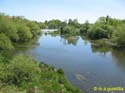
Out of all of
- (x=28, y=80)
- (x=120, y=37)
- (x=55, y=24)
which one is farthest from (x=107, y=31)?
(x=55, y=24)

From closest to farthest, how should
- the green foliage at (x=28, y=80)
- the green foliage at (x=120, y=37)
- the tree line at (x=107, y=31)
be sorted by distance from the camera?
1. the green foliage at (x=28, y=80)
2. the green foliage at (x=120, y=37)
3. the tree line at (x=107, y=31)

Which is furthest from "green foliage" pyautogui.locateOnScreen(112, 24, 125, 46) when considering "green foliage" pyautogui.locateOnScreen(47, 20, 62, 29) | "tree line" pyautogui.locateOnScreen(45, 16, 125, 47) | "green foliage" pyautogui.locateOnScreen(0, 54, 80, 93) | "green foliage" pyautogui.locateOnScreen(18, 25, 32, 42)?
"green foliage" pyautogui.locateOnScreen(47, 20, 62, 29)

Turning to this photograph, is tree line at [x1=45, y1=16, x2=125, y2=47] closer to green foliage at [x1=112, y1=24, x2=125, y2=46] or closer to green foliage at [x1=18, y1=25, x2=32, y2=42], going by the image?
green foliage at [x1=112, y1=24, x2=125, y2=46]

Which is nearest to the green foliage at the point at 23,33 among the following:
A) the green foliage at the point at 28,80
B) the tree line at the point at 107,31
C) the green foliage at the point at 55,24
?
the tree line at the point at 107,31

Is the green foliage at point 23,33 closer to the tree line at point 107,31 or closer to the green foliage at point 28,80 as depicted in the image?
the tree line at point 107,31

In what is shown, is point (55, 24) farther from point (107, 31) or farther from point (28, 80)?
point (28, 80)

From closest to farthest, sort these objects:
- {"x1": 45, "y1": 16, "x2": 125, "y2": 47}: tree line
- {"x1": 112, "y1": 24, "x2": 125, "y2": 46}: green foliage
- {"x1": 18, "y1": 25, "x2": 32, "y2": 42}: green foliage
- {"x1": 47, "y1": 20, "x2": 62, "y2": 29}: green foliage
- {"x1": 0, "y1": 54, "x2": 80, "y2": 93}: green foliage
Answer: {"x1": 0, "y1": 54, "x2": 80, "y2": 93}: green foliage → {"x1": 112, "y1": 24, "x2": 125, "y2": 46}: green foliage → {"x1": 45, "y1": 16, "x2": 125, "y2": 47}: tree line → {"x1": 18, "y1": 25, "x2": 32, "y2": 42}: green foliage → {"x1": 47, "y1": 20, "x2": 62, "y2": 29}: green foliage

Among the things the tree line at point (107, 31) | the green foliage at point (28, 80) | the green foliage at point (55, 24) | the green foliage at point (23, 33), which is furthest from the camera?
the green foliage at point (55, 24)

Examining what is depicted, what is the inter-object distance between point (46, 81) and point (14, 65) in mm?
3258

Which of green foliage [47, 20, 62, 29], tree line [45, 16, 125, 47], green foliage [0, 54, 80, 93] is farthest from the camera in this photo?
green foliage [47, 20, 62, 29]

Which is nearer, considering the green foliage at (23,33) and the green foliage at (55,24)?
the green foliage at (23,33)

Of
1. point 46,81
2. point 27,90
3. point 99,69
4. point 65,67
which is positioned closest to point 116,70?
point 99,69

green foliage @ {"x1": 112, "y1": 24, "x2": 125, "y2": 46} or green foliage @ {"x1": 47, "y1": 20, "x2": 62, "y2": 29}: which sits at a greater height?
green foliage @ {"x1": 112, "y1": 24, "x2": 125, "y2": 46}

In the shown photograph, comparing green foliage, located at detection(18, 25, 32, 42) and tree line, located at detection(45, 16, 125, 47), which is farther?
green foliage, located at detection(18, 25, 32, 42)
